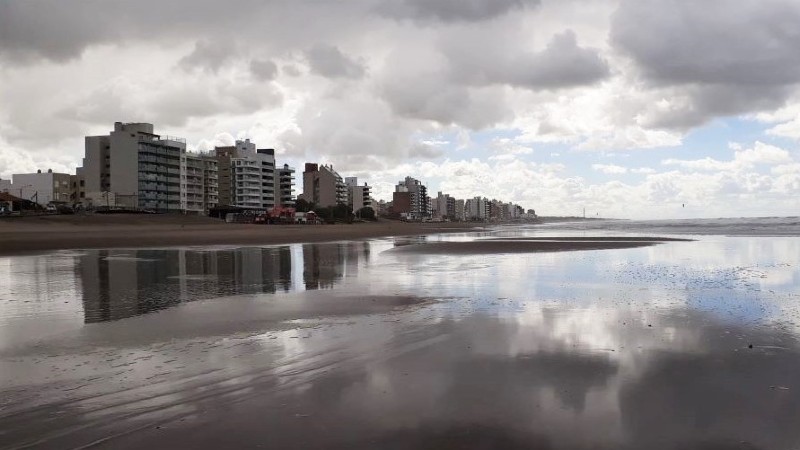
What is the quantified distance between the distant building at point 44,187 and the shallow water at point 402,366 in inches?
5041

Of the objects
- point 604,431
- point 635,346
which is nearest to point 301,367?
point 604,431

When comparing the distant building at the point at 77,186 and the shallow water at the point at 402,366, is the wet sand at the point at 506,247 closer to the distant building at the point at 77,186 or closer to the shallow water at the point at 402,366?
the shallow water at the point at 402,366

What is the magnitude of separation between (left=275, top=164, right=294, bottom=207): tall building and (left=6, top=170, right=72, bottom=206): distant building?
60761 millimetres

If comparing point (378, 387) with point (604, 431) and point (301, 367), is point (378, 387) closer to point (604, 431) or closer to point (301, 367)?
point (301, 367)

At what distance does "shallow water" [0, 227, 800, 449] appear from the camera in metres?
5.62

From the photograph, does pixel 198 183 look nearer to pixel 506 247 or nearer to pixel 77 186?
pixel 77 186

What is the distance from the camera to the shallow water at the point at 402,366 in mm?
5617

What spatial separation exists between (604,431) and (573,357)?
290 centimetres

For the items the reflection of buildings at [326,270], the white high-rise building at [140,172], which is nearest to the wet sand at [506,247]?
the reflection of buildings at [326,270]

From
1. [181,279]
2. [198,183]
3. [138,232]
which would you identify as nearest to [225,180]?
[198,183]

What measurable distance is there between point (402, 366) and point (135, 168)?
128550 mm

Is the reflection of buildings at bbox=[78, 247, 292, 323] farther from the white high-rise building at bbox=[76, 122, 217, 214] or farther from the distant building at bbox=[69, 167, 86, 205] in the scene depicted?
the distant building at bbox=[69, 167, 86, 205]

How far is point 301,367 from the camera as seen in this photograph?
26.2ft

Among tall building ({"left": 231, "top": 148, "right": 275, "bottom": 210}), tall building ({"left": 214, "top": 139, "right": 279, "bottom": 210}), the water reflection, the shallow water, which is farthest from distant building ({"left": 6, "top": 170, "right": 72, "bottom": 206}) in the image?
the shallow water
